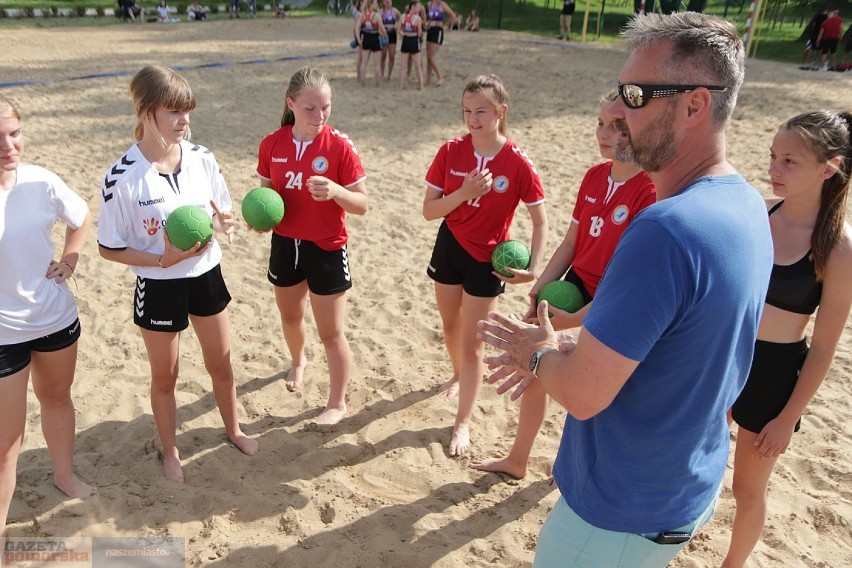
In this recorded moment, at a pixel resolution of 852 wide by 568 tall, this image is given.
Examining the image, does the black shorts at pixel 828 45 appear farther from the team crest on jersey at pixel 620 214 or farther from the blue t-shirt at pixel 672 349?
the blue t-shirt at pixel 672 349

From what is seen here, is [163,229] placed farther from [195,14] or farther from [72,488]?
[195,14]

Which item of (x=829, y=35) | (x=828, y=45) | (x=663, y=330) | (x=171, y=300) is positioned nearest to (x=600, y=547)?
(x=663, y=330)

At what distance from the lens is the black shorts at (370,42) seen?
13992 millimetres

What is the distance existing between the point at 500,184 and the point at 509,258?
0.50m

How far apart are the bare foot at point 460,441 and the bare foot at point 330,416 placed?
31.5 inches

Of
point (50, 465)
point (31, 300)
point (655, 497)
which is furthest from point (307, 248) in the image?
point (655, 497)

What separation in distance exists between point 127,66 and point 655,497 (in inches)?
654

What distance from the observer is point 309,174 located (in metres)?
3.99

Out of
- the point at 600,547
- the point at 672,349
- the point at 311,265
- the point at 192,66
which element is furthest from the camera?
the point at 192,66

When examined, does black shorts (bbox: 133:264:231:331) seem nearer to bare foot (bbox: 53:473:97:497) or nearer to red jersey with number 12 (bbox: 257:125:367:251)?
red jersey with number 12 (bbox: 257:125:367:251)

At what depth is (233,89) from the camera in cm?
1334

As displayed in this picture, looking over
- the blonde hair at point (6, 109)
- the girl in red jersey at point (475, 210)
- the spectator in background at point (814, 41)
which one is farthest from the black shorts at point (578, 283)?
the spectator in background at point (814, 41)

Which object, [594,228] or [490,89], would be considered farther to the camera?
[490,89]

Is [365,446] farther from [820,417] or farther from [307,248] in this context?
[820,417]
